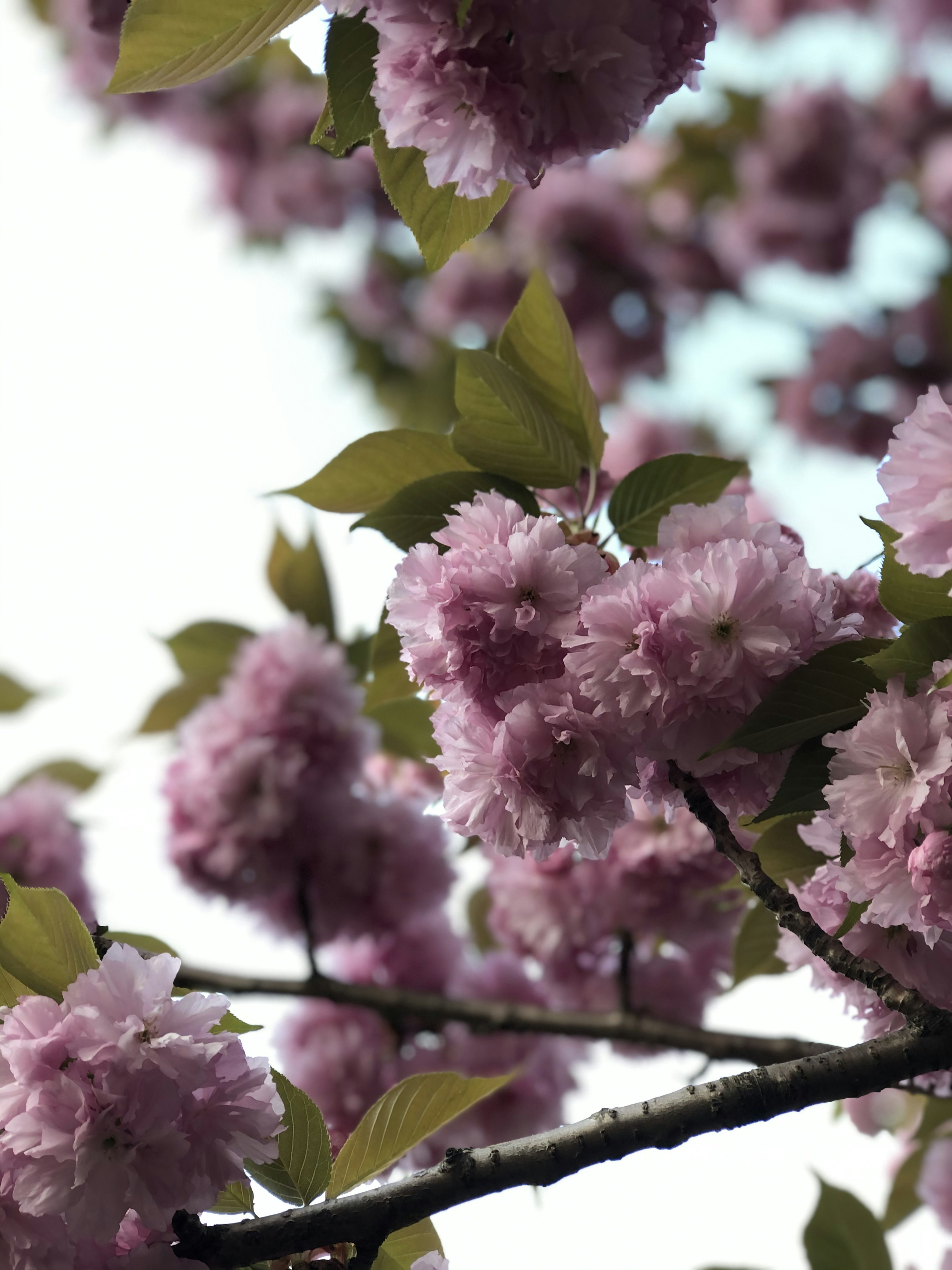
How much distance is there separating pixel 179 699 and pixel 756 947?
113 centimetres

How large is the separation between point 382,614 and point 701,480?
11.1 inches

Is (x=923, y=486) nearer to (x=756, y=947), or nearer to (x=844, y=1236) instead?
(x=756, y=947)

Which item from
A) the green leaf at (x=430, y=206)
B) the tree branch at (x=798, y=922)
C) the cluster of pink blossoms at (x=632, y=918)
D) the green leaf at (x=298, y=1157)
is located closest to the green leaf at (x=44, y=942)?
the green leaf at (x=298, y=1157)

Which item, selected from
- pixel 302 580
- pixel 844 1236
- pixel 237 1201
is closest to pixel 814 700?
pixel 237 1201

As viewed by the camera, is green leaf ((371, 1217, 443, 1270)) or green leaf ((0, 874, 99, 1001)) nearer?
green leaf ((0, 874, 99, 1001))

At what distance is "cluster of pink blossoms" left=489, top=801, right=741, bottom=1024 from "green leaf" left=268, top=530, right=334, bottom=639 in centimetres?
54

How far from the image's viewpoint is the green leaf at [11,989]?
0.73 metres

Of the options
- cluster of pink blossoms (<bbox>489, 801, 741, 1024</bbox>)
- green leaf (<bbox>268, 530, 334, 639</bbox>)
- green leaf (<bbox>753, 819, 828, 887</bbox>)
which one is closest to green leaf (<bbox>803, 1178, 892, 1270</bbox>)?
cluster of pink blossoms (<bbox>489, 801, 741, 1024</bbox>)

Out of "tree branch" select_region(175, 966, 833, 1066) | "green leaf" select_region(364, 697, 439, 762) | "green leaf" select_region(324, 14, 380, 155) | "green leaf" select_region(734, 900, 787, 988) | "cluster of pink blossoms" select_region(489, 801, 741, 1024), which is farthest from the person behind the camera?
"green leaf" select_region(364, 697, 439, 762)

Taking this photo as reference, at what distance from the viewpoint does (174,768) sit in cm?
184

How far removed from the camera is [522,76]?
66 cm

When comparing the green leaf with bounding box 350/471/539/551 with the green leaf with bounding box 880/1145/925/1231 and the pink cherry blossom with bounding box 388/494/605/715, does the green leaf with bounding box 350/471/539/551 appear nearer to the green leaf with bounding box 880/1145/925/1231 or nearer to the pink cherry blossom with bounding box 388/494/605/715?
the pink cherry blossom with bounding box 388/494/605/715

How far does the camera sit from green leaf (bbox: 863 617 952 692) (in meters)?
0.66

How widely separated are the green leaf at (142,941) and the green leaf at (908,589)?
0.63 metres
